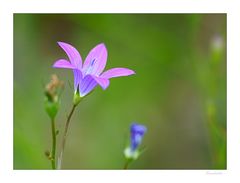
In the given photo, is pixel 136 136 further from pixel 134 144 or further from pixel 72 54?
pixel 72 54

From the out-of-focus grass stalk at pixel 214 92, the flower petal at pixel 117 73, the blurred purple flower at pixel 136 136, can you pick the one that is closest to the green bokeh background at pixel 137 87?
the out-of-focus grass stalk at pixel 214 92

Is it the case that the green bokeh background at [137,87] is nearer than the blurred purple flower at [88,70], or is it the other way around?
the blurred purple flower at [88,70]

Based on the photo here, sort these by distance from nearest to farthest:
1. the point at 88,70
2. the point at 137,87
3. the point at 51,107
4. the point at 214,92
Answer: the point at 51,107 < the point at 88,70 < the point at 214,92 < the point at 137,87

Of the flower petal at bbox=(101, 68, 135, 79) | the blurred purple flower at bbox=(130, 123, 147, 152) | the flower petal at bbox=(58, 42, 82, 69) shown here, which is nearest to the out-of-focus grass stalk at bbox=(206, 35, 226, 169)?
the blurred purple flower at bbox=(130, 123, 147, 152)
